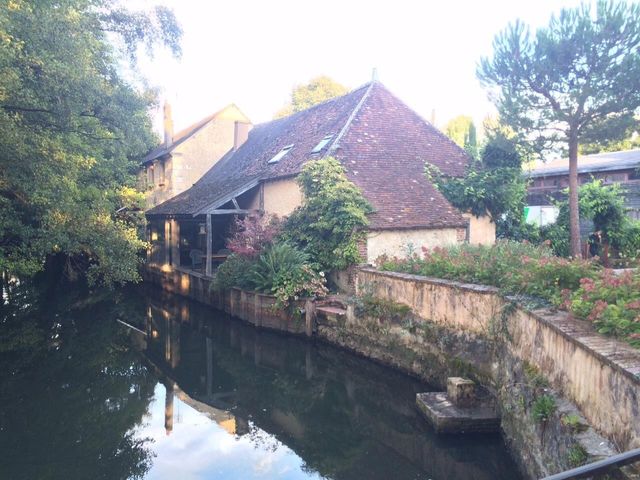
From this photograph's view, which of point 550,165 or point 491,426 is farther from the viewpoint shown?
point 550,165

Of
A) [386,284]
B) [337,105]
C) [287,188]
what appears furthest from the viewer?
[337,105]

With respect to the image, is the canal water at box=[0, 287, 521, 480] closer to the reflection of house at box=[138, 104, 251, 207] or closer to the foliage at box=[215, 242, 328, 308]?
the foliage at box=[215, 242, 328, 308]

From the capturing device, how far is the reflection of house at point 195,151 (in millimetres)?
28516

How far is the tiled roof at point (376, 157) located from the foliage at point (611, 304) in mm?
8939

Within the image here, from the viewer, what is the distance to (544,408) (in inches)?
211

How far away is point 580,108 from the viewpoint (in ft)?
52.3

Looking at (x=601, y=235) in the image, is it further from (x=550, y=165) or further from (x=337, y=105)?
(x=337, y=105)

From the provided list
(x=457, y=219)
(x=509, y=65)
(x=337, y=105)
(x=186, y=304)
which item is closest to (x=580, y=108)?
(x=509, y=65)

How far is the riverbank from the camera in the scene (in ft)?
13.8

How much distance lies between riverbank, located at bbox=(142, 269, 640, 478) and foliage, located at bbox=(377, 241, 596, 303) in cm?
35

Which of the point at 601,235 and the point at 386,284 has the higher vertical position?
the point at 601,235

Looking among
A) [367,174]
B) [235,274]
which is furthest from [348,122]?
[235,274]

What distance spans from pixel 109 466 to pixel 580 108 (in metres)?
16.2

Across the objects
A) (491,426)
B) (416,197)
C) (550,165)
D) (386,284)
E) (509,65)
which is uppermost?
(509,65)
